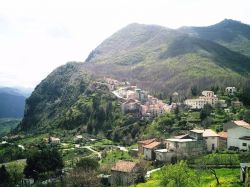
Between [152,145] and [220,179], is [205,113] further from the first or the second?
[220,179]

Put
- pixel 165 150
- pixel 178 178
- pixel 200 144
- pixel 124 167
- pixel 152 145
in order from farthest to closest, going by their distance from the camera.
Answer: pixel 152 145, pixel 165 150, pixel 200 144, pixel 124 167, pixel 178 178

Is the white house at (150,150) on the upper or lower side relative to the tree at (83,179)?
upper

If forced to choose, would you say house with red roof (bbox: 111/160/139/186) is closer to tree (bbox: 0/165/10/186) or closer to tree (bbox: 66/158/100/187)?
tree (bbox: 66/158/100/187)

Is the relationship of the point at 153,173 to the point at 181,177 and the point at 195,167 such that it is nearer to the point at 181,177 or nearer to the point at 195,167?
the point at 195,167

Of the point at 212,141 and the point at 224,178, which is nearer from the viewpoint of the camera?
the point at 224,178

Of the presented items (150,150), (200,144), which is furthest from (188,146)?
(150,150)

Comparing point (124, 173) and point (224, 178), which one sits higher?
point (224, 178)

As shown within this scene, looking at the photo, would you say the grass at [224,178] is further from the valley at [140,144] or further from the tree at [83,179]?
the tree at [83,179]

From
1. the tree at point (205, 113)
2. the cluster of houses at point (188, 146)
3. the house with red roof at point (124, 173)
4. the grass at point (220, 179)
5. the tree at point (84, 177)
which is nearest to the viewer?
the grass at point (220, 179)

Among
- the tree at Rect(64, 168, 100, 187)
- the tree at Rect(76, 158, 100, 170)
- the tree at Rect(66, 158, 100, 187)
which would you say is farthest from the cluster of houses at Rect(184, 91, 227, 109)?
the tree at Rect(64, 168, 100, 187)

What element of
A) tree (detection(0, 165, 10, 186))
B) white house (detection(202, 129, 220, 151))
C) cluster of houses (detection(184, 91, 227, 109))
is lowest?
tree (detection(0, 165, 10, 186))

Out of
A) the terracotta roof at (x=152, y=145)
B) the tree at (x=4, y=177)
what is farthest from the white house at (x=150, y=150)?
the tree at (x=4, y=177)

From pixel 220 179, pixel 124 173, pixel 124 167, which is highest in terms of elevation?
pixel 220 179

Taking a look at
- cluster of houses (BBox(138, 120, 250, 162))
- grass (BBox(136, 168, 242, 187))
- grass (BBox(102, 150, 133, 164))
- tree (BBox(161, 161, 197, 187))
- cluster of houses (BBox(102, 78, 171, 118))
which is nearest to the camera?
tree (BBox(161, 161, 197, 187))
